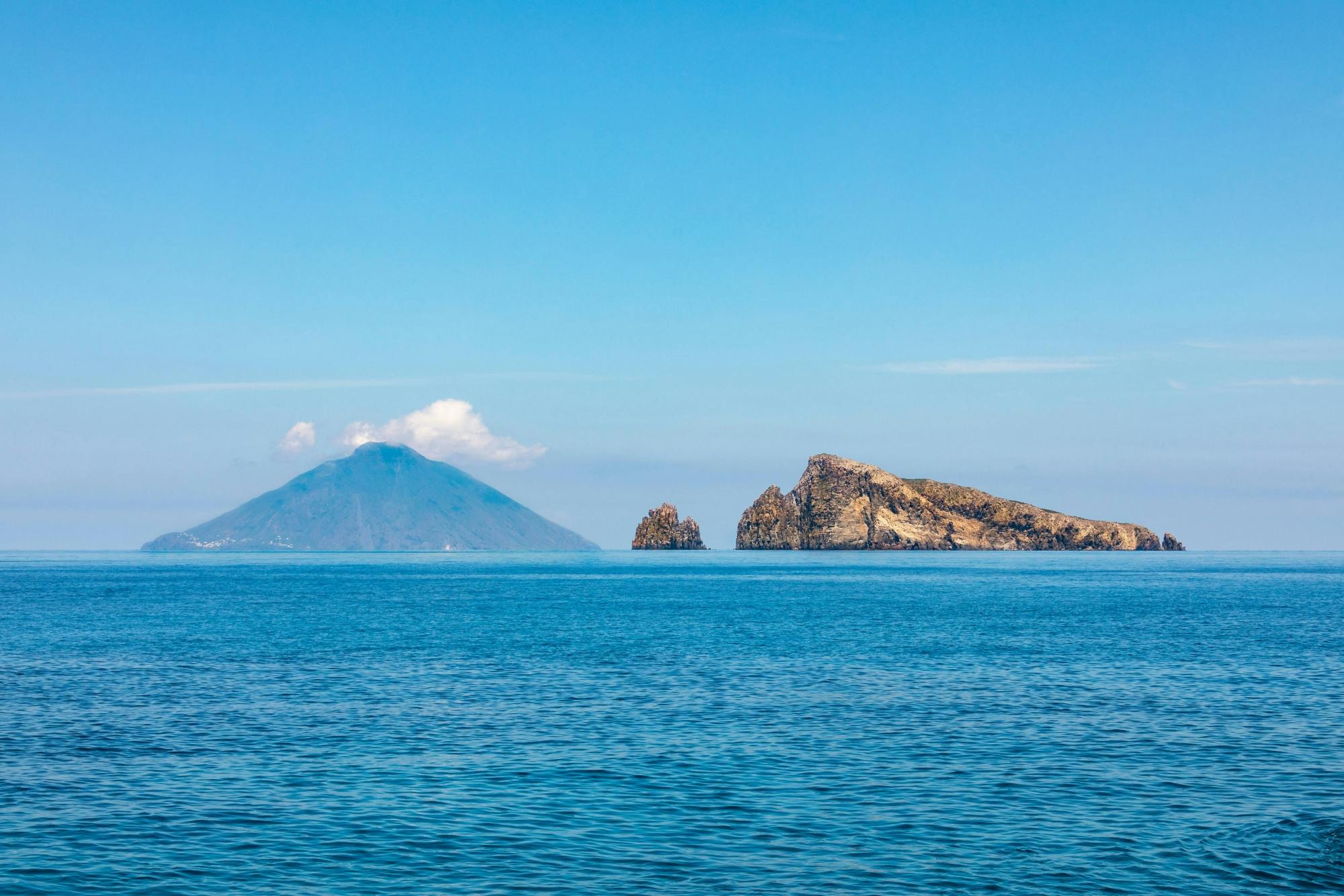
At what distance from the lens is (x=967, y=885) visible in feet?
74.9

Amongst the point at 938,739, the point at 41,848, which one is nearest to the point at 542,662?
the point at 938,739

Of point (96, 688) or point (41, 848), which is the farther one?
point (96, 688)

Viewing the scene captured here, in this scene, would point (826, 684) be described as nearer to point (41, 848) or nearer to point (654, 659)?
point (654, 659)

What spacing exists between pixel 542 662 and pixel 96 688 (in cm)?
2209

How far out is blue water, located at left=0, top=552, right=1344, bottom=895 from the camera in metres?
24.2

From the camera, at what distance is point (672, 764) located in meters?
34.1

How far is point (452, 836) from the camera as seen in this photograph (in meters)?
26.6

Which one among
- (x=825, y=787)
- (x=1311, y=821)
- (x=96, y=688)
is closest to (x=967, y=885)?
(x=825, y=787)

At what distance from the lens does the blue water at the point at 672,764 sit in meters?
24.2

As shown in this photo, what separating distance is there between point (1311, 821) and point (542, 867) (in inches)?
756

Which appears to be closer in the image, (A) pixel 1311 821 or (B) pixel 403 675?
(A) pixel 1311 821

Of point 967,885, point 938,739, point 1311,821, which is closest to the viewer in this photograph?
point 967,885

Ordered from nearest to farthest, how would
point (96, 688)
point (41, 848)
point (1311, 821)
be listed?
1. point (41, 848)
2. point (1311, 821)
3. point (96, 688)

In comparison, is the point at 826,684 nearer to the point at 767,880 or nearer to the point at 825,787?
the point at 825,787
